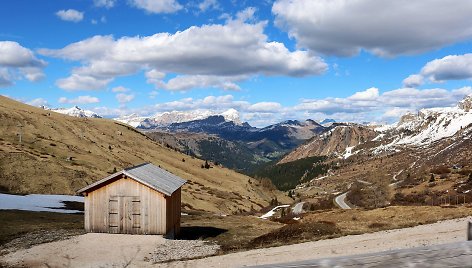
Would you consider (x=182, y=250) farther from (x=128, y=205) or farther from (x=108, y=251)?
(x=128, y=205)

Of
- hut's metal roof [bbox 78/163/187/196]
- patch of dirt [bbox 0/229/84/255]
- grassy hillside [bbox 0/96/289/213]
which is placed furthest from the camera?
grassy hillside [bbox 0/96/289/213]

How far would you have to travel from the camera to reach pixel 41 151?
122688mm

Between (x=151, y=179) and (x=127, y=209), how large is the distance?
383 cm

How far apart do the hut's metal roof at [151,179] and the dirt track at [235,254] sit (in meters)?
5.04

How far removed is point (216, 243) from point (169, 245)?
180 inches

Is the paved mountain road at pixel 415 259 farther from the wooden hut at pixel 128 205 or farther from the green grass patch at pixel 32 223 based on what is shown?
the green grass patch at pixel 32 223

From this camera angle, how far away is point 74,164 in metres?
116

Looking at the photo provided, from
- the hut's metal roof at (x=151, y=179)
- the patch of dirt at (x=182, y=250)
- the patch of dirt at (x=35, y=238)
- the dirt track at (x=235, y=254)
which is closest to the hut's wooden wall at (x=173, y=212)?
the hut's metal roof at (x=151, y=179)

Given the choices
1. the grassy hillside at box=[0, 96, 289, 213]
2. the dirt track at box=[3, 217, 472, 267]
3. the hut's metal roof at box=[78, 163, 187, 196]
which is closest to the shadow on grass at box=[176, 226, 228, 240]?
the hut's metal roof at box=[78, 163, 187, 196]

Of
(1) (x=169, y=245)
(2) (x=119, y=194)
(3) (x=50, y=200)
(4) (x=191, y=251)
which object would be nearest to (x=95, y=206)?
(2) (x=119, y=194)

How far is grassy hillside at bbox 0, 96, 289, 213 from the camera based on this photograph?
92.8 meters

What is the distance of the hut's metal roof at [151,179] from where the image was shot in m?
41.5

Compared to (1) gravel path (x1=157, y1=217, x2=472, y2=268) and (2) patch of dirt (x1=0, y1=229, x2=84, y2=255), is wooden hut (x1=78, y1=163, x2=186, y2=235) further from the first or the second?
(1) gravel path (x1=157, y1=217, x2=472, y2=268)

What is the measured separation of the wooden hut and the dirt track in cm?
194
